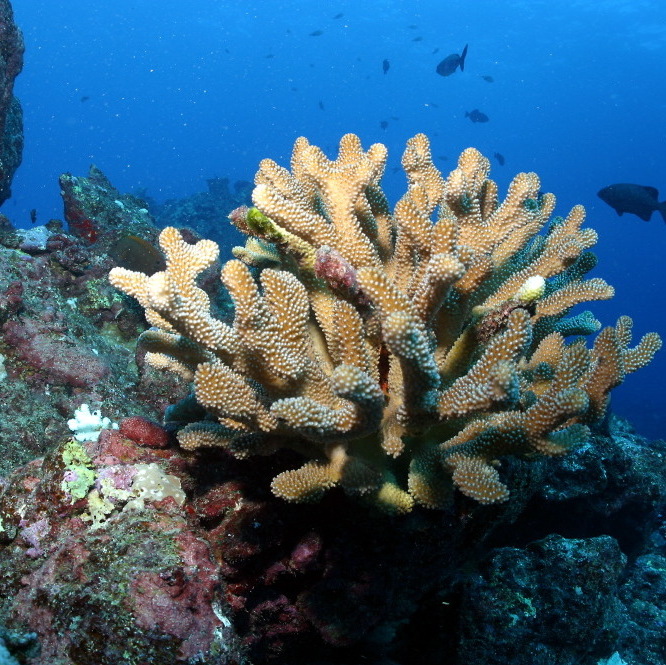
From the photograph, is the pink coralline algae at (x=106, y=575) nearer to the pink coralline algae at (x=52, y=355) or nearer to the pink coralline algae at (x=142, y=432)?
the pink coralline algae at (x=142, y=432)

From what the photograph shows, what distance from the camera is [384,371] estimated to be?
2486 mm

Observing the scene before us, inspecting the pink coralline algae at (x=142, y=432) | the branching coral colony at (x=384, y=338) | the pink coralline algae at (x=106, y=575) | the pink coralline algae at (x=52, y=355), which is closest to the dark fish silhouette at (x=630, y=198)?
the branching coral colony at (x=384, y=338)

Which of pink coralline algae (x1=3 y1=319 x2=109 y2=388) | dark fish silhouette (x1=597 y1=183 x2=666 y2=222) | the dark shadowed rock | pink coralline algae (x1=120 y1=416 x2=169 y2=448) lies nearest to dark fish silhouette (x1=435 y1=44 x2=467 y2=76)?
dark fish silhouette (x1=597 y1=183 x2=666 y2=222)

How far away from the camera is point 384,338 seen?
166 centimetres

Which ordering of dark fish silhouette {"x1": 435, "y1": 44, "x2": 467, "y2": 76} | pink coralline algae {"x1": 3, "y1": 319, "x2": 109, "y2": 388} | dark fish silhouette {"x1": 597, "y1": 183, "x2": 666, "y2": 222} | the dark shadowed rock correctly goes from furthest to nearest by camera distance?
dark fish silhouette {"x1": 435, "y1": 44, "x2": 467, "y2": 76} < dark fish silhouette {"x1": 597, "y1": 183, "x2": 666, "y2": 222} < the dark shadowed rock < pink coralline algae {"x1": 3, "y1": 319, "x2": 109, "y2": 388}

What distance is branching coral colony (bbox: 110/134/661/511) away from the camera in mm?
1836

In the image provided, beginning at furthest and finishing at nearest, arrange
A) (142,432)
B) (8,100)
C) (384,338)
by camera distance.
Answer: (8,100)
(142,432)
(384,338)

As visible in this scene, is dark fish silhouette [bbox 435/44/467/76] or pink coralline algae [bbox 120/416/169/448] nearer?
pink coralline algae [bbox 120/416/169/448]

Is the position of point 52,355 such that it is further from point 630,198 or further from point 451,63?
point 451,63

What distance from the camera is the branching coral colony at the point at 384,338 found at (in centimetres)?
184

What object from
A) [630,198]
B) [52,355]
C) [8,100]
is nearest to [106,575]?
[52,355]

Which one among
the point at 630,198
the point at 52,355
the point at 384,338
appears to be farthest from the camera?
the point at 630,198

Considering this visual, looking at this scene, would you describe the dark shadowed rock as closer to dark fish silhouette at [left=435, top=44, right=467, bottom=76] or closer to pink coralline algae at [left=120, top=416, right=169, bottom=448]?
pink coralline algae at [left=120, top=416, right=169, bottom=448]

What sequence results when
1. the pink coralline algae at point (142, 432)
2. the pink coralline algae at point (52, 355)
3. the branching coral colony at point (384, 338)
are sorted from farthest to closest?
the pink coralline algae at point (52, 355)
the pink coralline algae at point (142, 432)
the branching coral colony at point (384, 338)
